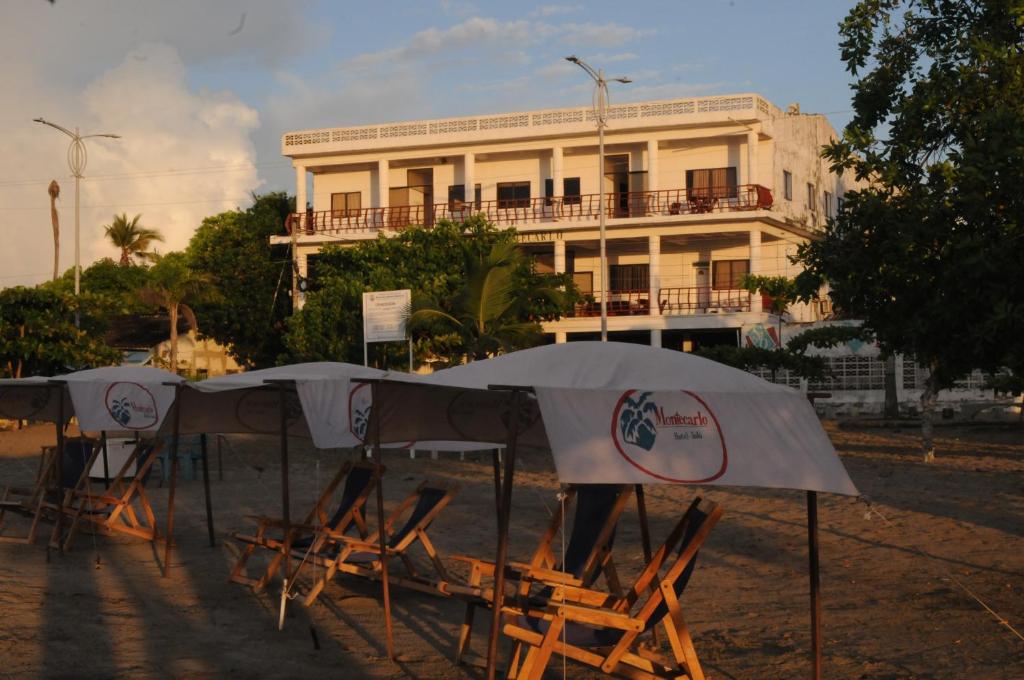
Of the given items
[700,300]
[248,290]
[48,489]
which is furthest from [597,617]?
[248,290]

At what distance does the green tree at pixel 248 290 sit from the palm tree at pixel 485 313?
19.4 meters

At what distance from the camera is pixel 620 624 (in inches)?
273

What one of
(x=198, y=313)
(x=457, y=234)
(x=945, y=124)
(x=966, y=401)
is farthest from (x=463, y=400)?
(x=198, y=313)

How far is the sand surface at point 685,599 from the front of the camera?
8.12 m

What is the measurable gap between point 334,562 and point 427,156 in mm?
34194

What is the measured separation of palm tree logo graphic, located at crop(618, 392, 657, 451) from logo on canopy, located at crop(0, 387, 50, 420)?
9.33m

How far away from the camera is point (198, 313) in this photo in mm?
44906

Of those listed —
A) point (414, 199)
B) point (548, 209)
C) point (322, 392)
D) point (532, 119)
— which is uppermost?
point (532, 119)

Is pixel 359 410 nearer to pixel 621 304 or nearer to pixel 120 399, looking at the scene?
pixel 120 399

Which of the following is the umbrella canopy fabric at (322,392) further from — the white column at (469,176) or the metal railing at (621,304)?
the white column at (469,176)

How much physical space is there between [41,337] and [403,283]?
937 cm

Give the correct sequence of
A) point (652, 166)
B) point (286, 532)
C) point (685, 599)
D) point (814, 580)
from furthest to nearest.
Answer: point (652, 166) < point (685, 599) < point (286, 532) < point (814, 580)

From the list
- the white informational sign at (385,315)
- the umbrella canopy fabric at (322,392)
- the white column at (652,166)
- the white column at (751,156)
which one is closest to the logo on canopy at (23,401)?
the umbrella canopy fabric at (322,392)

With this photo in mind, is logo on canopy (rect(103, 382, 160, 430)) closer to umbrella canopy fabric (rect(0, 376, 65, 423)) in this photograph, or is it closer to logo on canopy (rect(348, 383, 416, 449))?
umbrella canopy fabric (rect(0, 376, 65, 423))
